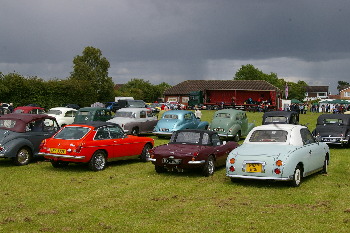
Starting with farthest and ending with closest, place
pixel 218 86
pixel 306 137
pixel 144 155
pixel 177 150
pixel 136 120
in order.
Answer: pixel 218 86, pixel 136 120, pixel 144 155, pixel 177 150, pixel 306 137

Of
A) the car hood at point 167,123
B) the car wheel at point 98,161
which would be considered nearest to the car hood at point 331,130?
the car hood at point 167,123

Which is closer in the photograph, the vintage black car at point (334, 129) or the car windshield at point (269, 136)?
the car windshield at point (269, 136)

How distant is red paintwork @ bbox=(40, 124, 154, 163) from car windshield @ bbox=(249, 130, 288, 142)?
473 cm

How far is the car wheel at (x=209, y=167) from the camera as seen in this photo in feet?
41.7

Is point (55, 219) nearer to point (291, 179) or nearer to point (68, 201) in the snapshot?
point (68, 201)

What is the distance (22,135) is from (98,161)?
3.03 metres

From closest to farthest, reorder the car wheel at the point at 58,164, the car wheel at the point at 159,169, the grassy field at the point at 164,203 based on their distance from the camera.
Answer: the grassy field at the point at 164,203 → the car wheel at the point at 159,169 → the car wheel at the point at 58,164

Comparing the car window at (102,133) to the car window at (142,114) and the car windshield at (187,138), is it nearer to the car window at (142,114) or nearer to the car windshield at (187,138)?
the car windshield at (187,138)

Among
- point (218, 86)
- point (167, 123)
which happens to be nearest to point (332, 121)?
point (167, 123)

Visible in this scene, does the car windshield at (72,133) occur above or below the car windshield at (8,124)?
below

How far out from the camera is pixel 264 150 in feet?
36.7

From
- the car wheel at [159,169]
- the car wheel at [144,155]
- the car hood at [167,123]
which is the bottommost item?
the car wheel at [159,169]

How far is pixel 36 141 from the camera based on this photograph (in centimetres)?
1541

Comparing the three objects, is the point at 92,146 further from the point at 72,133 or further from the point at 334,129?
the point at 334,129
